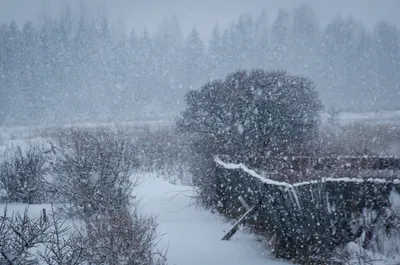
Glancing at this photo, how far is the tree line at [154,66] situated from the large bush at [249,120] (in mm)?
36060

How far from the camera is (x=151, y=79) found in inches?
2079

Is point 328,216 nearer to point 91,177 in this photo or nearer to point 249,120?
point 91,177

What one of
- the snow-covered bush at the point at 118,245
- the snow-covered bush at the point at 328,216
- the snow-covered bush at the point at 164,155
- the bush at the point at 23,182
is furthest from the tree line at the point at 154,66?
the snow-covered bush at the point at 118,245

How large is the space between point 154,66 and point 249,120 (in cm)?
4475

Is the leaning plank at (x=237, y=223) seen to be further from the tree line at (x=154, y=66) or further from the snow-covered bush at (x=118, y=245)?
the tree line at (x=154, y=66)

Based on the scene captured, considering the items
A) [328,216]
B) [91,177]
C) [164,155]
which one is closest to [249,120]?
[91,177]

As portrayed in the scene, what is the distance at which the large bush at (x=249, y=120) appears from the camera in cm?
1047

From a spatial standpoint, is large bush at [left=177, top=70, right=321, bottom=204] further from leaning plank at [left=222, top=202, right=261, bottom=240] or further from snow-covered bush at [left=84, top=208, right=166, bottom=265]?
snow-covered bush at [left=84, top=208, right=166, bottom=265]

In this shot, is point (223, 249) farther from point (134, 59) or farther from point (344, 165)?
point (134, 59)

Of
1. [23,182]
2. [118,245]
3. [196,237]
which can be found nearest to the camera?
[118,245]

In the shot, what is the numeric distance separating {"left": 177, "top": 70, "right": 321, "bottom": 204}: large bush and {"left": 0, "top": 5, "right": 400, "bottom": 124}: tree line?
118 feet

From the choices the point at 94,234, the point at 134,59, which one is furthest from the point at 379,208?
the point at 134,59

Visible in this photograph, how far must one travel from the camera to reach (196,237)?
7629 mm

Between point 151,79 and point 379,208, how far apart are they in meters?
49.1
